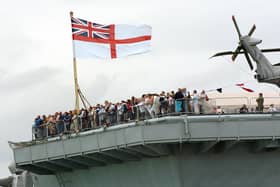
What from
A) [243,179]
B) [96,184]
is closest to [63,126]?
[96,184]

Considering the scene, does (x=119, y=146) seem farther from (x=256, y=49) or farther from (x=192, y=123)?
(x=256, y=49)

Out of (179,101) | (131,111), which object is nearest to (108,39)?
(131,111)

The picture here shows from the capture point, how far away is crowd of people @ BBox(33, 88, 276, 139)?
32.9 metres

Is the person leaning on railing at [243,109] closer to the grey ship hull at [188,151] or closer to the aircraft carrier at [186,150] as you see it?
the aircraft carrier at [186,150]

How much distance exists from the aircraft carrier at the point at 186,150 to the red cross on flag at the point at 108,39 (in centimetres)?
484

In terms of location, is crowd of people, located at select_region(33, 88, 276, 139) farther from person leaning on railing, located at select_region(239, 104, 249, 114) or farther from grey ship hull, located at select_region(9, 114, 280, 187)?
grey ship hull, located at select_region(9, 114, 280, 187)

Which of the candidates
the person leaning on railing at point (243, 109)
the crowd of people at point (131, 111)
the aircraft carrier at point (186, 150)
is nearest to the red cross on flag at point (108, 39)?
the crowd of people at point (131, 111)

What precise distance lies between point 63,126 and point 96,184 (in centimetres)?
337

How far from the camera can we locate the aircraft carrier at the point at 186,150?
1268 inches

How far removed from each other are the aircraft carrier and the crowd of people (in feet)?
1.70

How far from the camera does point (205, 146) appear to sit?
32.9 metres

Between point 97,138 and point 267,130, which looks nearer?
point 267,130

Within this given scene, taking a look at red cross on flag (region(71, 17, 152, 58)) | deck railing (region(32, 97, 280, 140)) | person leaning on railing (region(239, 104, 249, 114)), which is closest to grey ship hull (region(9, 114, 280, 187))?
deck railing (region(32, 97, 280, 140))

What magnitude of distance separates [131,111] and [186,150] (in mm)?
3224
